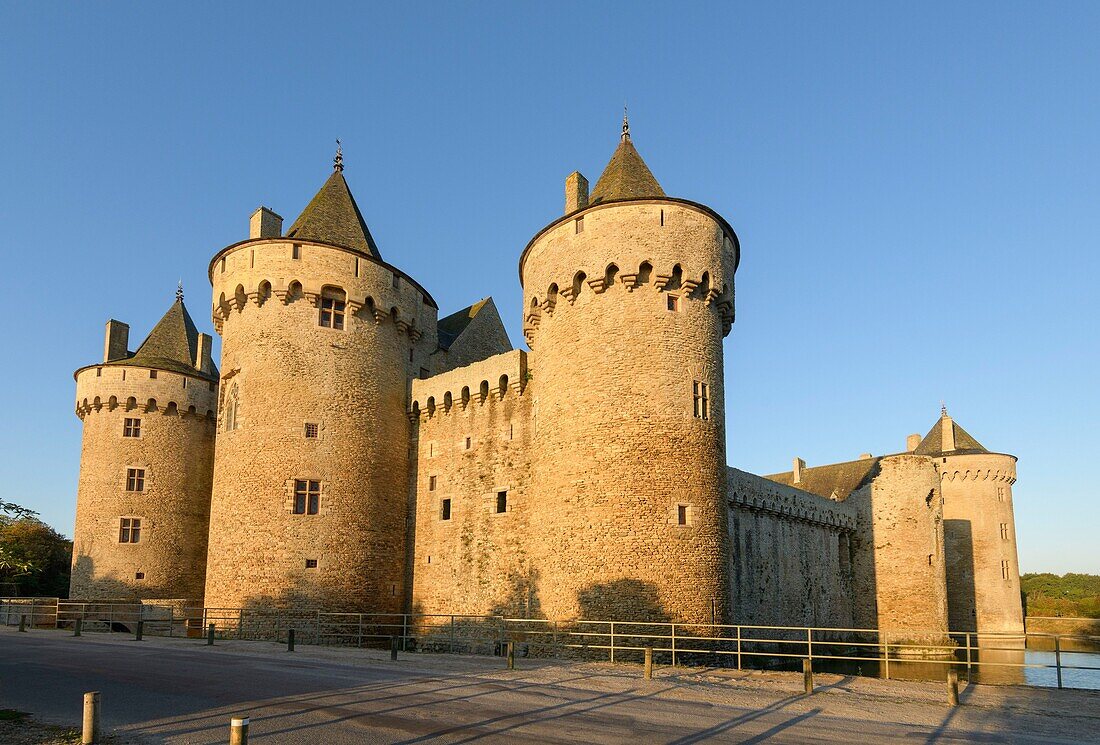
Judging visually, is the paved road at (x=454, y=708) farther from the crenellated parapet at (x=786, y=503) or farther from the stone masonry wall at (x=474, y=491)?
the crenellated parapet at (x=786, y=503)

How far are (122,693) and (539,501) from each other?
41.7 feet

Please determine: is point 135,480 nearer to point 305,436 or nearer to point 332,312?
point 305,436

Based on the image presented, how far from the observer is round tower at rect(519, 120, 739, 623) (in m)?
20.4

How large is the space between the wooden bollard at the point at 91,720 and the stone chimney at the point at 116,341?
31758mm

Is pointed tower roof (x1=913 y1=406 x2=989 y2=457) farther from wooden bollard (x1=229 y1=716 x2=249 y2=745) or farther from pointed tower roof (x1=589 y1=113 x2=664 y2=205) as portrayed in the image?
wooden bollard (x1=229 y1=716 x2=249 y2=745)

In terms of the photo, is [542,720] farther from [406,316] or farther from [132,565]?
[132,565]

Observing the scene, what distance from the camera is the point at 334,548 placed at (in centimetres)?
2633

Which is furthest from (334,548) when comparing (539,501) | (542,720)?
(542,720)

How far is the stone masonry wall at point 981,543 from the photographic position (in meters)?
44.6

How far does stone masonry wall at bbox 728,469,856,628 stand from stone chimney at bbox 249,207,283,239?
784 inches

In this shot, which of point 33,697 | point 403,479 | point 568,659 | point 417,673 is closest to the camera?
point 33,697

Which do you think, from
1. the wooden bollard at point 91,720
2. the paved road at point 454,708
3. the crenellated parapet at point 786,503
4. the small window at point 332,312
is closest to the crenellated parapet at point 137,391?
the small window at point 332,312

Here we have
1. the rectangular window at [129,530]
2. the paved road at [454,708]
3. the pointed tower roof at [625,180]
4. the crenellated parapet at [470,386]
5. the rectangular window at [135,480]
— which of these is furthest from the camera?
→ the rectangular window at [135,480]

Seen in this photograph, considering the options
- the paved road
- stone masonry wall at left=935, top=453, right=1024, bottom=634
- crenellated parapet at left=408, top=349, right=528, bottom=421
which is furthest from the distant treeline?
the paved road
